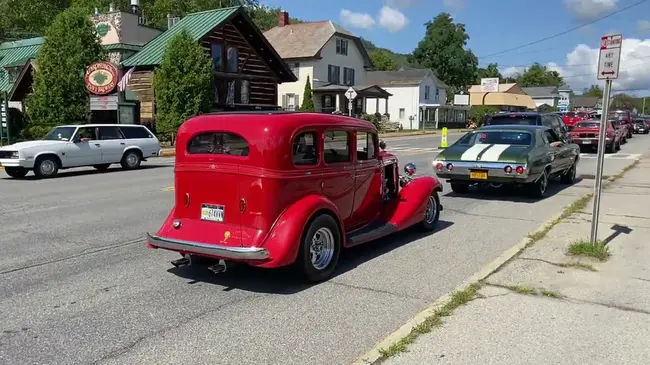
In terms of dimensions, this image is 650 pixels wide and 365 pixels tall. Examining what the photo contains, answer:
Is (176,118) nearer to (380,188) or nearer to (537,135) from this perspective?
(537,135)

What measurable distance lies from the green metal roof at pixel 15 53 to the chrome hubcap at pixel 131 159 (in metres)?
25.9

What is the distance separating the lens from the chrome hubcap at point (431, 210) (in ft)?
27.7

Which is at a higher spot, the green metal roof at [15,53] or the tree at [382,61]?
the tree at [382,61]

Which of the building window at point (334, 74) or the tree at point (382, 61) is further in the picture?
the tree at point (382, 61)

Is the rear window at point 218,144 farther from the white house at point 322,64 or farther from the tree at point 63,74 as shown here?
the white house at point 322,64

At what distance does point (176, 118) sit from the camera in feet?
92.5

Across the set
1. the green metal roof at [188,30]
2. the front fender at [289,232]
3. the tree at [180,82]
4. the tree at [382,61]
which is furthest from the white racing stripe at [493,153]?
the tree at [382,61]

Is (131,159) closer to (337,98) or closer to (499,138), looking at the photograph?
(499,138)

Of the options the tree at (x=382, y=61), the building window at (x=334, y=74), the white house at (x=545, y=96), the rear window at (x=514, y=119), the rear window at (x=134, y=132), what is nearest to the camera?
the rear window at (x=134, y=132)

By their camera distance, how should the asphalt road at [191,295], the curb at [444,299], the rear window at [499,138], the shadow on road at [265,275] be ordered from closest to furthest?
the curb at [444,299] → the asphalt road at [191,295] → the shadow on road at [265,275] → the rear window at [499,138]

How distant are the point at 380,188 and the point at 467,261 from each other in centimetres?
145

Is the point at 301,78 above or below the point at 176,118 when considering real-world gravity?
above

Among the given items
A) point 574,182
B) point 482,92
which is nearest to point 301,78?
point 574,182

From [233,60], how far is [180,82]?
7999 millimetres
